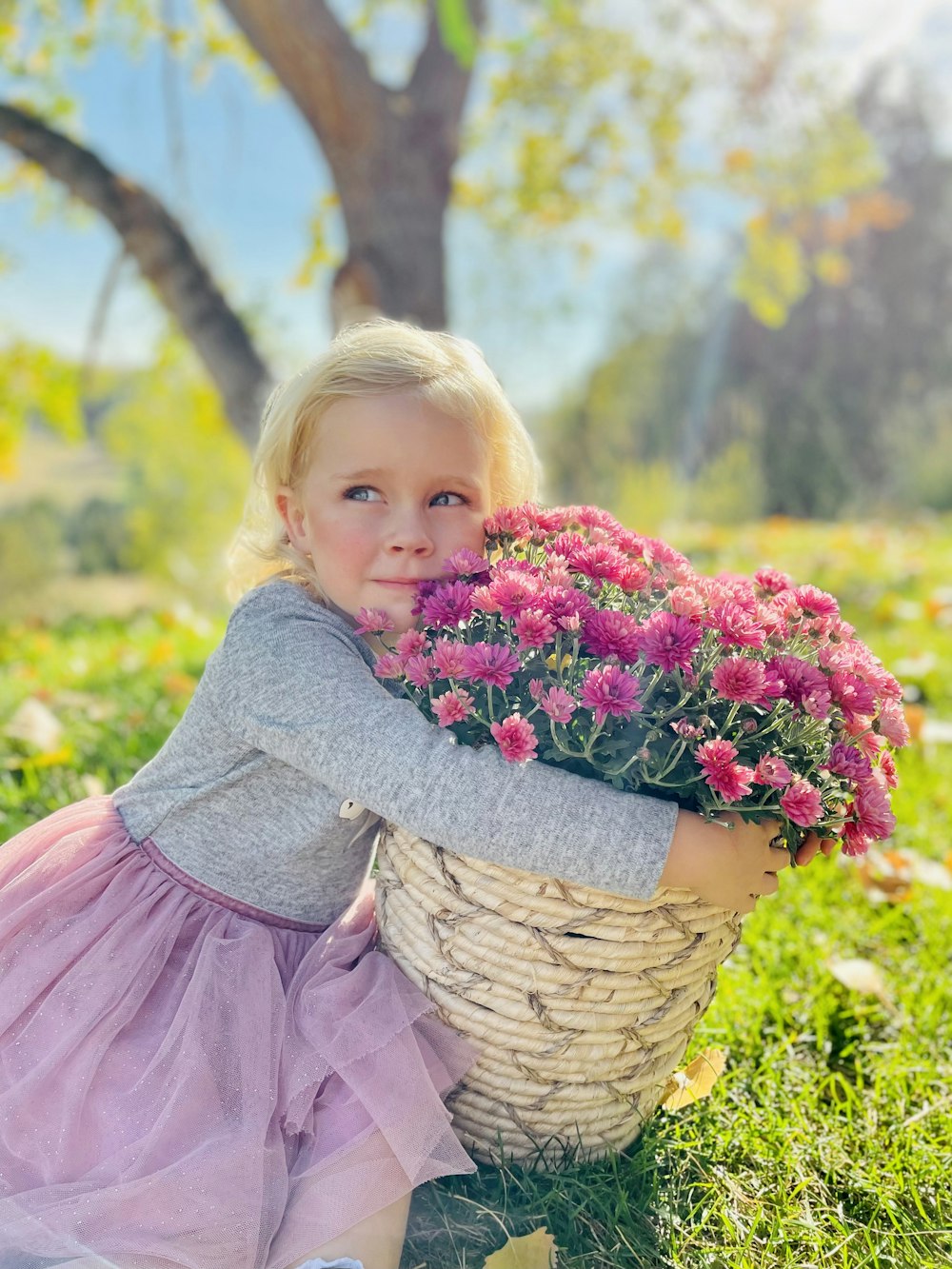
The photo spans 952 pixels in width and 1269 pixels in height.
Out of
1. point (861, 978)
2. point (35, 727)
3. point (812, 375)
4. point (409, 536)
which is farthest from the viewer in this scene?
point (812, 375)

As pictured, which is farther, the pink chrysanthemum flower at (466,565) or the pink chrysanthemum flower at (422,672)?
the pink chrysanthemum flower at (466,565)

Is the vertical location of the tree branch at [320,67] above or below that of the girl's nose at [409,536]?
above

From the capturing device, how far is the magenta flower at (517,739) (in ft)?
3.90

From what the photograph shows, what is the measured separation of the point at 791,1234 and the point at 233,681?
3.45ft

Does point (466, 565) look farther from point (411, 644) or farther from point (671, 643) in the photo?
point (671, 643)

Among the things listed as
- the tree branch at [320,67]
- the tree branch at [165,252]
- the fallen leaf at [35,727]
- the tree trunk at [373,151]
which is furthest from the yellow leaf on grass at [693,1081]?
the tree branch at [320,67]

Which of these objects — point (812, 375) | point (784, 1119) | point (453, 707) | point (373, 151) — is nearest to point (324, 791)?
point (453, 707)

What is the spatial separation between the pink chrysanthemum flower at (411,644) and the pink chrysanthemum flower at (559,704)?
8.7 inches

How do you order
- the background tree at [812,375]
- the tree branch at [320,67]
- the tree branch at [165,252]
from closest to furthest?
the tree branch at [320,67], the tree branch at [165,252], the background tree at [812,375]

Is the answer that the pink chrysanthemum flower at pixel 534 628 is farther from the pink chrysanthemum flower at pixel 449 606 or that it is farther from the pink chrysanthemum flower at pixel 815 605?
the pink chrysanthemum flower at pixel 815 605

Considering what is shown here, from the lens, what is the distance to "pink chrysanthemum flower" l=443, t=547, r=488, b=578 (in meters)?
1.43

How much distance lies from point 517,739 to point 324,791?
0.45 metres

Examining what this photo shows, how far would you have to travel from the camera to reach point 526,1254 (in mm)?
1268

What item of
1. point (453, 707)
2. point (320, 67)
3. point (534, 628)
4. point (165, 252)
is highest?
point (320, 67)
